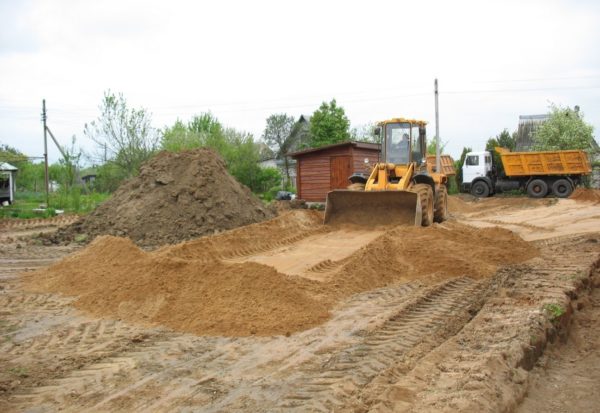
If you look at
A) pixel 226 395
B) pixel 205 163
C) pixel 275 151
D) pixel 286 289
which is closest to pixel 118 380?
pixel 226 395

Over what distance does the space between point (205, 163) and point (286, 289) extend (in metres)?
10.7

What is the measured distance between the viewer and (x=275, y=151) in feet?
181

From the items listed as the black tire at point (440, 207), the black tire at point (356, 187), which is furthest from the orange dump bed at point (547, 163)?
the black tire at point (356, 187)

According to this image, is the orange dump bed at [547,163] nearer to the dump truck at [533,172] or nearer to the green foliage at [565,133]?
the dump truck at [533,172]

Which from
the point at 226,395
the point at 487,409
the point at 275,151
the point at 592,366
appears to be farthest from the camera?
the point at 275,151

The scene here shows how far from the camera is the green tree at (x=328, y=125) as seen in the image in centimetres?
3834

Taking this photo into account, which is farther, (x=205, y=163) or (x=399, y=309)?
(x=205, y=163)

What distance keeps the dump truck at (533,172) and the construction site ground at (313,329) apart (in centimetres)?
1947

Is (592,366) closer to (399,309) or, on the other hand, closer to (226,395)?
(399,309)

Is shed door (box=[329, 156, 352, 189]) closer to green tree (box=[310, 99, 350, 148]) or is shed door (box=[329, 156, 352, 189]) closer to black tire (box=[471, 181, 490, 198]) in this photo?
black tire (box=[471, 181, 490, 198])

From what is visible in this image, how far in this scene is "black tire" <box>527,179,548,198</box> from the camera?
28.7 meters

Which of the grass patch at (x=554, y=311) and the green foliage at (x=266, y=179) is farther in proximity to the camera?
the green foliage at (x=266, y=179)

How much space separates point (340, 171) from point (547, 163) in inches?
453

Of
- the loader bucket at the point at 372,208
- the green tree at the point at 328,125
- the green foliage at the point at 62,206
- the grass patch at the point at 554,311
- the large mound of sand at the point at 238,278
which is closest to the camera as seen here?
the grass patch at the point at 554,311
